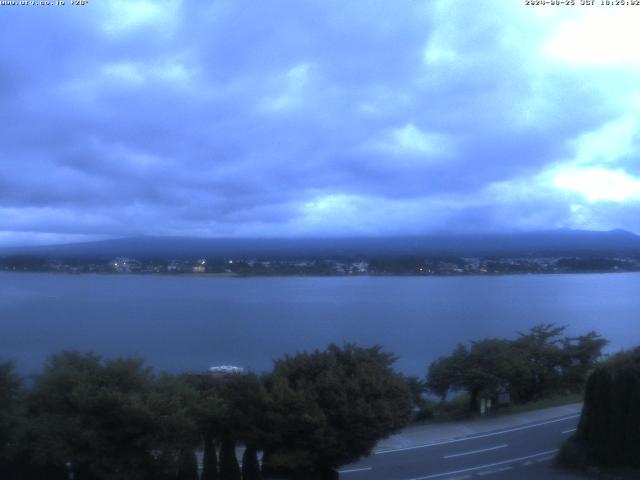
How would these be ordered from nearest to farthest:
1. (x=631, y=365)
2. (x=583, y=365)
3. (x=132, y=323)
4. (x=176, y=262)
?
(x=631, y=365), (x=583, y=365), (x=132, y=323), (x=176, y=262)

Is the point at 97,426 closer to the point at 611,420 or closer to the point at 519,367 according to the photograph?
the point at 611,420

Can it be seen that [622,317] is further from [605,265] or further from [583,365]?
[583,365]

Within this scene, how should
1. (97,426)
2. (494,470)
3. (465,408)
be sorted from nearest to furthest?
(97,426) → (494,470) → (465,408)

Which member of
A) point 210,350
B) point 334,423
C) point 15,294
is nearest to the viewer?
point 334,423

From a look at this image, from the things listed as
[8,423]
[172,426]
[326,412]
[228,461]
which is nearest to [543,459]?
[326,412]

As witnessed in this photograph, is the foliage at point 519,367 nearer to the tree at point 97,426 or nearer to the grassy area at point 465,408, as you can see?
the grassy area at point 465,408

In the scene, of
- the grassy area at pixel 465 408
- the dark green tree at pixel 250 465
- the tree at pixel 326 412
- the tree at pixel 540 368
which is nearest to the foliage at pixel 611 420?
the tree at pixel 326 412

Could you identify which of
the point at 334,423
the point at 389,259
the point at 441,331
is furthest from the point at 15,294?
the point at 334,423
